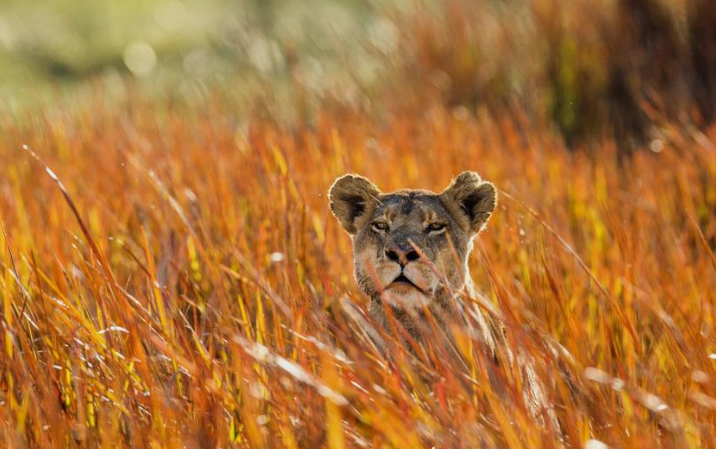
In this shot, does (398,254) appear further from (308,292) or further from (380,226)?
(308,292)

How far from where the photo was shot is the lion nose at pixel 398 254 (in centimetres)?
316

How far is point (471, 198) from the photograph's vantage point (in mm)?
3568

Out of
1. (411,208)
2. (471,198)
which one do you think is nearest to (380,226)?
(411,208)

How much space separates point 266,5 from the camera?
17.2m

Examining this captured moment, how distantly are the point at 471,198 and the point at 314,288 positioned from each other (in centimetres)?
59

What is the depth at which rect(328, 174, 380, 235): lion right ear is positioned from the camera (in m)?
3.55

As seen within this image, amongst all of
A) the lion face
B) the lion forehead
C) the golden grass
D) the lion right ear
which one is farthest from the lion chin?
the lion right ear

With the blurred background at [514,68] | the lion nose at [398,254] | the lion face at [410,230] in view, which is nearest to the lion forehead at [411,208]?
the lion face at [410,230]

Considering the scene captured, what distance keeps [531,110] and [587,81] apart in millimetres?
499

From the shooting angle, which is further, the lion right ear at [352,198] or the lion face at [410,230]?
the lion right ear at [352,198]

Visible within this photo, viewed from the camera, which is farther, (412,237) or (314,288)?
(314,288)

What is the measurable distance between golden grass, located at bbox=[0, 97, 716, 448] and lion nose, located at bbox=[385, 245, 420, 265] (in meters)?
0.18

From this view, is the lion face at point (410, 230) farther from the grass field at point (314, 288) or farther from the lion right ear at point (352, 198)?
the grass field at point (314, 288)

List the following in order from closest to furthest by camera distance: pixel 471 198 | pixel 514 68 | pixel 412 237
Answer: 1. pixel 412 237
2. pixel 471 198
3. pixel 514 68
